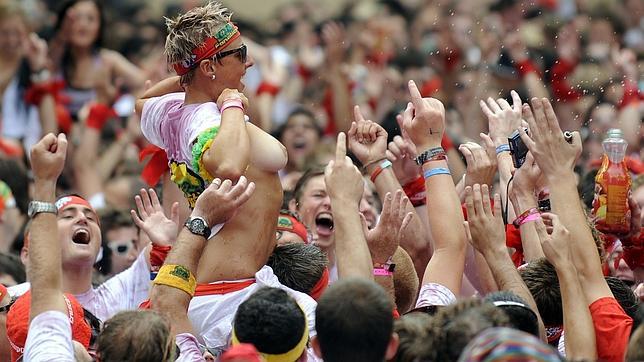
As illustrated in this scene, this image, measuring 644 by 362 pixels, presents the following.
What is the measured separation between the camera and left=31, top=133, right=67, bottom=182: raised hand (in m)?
4.84

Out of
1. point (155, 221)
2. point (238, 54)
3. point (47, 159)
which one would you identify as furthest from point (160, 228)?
point (47, 159)

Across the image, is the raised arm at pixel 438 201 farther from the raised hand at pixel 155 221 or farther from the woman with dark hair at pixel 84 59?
the woman with dark hair at pixel 84 59

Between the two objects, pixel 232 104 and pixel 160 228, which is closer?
pixel 232 104

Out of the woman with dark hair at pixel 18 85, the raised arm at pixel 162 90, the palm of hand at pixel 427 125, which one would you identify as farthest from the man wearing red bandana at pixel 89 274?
the woman with dark hair at pixel 18 85

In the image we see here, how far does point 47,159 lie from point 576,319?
2.26 m

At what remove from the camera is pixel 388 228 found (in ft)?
19.3

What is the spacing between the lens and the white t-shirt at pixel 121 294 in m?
7.07

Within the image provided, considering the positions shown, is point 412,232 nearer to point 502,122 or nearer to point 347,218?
point 502,122

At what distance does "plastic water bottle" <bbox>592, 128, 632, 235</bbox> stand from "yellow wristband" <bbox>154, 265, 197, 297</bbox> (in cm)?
218

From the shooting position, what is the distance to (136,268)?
711cm

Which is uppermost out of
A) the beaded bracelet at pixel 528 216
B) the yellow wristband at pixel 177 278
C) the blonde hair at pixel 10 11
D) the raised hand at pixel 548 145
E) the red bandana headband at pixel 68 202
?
the raised hand at pixel 548 145

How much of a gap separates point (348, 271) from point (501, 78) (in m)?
6.32

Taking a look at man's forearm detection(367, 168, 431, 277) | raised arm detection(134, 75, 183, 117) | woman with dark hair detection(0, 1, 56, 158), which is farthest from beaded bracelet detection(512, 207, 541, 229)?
woman with dark hair detection(0, 1, 56, 158)

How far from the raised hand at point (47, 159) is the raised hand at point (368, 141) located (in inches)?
85.5
